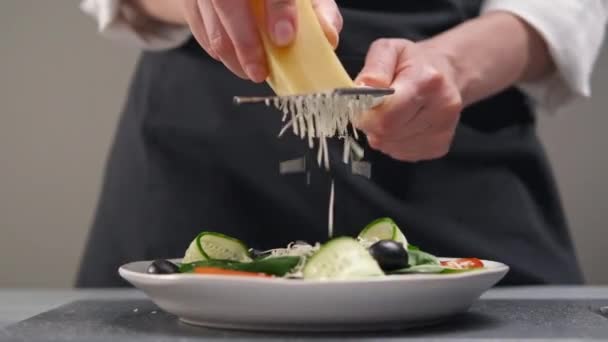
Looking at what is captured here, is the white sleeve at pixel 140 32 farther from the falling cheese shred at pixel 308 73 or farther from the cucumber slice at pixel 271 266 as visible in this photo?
the cucumber slice at pixel 271 266

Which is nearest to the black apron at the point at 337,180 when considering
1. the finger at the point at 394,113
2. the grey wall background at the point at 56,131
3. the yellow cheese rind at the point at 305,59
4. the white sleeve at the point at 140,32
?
the white sleeve at the point at 140,32

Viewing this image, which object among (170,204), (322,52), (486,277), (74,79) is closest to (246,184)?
(170,204)

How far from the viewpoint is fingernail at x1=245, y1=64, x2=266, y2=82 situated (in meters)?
0.98

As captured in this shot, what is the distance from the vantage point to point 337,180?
1.52m

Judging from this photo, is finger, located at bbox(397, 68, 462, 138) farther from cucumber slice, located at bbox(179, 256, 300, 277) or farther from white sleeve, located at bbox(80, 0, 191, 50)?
white sleeve, located at bbox(80, 0, 191, 50)

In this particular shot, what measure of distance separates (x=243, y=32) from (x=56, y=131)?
1961mm

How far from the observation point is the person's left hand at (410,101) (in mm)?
1120

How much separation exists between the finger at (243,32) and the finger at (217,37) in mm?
30

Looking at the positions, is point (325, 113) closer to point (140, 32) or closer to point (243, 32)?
point (243, 32)

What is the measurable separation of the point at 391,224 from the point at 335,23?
0.25m

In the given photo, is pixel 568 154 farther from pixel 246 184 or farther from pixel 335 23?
pixel 335 23

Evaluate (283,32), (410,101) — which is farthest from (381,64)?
(283,32)

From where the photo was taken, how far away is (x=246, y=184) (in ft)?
5.02

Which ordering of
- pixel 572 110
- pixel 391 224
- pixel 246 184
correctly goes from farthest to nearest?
pixel 572 110 < pixel 246 184 < pixel 391 224
